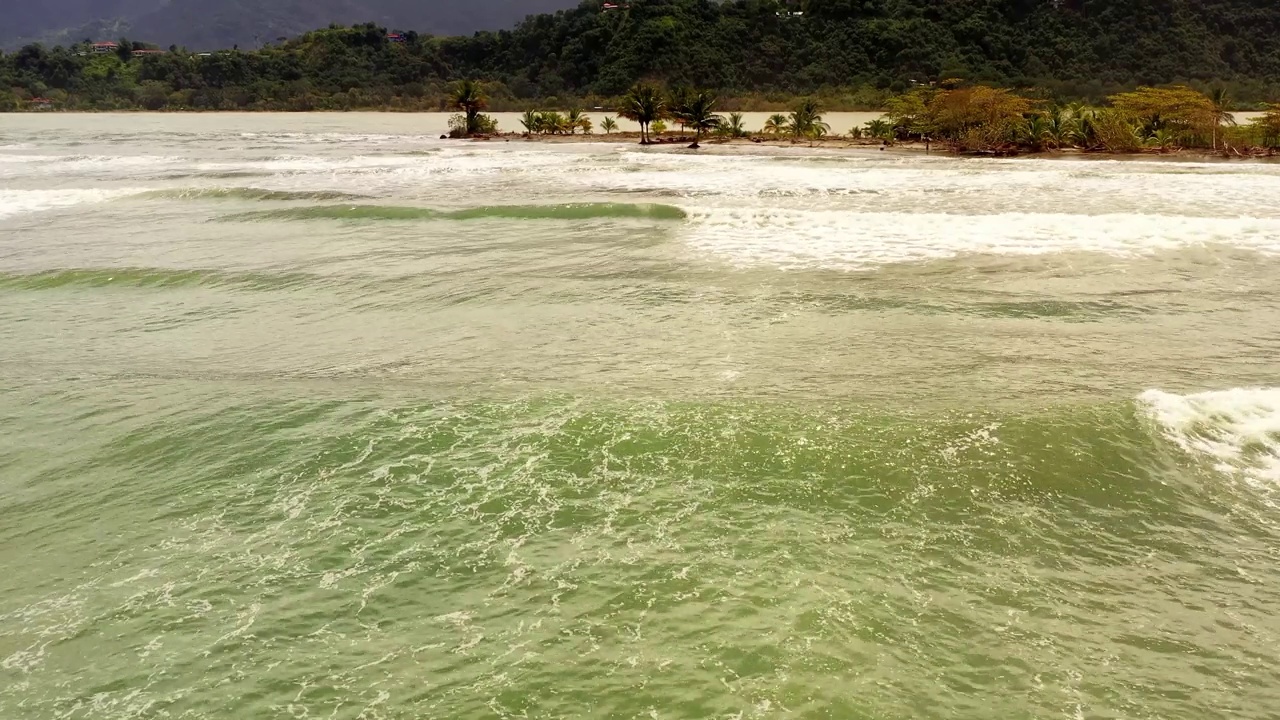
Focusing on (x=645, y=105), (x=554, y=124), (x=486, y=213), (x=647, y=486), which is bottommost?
(x=647, y=486)

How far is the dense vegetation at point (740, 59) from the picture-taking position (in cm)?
7531

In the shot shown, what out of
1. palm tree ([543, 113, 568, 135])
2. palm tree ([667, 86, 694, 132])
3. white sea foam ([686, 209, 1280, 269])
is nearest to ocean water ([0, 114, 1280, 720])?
white sea foam ([686, 209, 1280, 269])

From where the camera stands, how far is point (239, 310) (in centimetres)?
1284

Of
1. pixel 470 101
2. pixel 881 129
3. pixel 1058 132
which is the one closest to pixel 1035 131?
pixel 1058 132

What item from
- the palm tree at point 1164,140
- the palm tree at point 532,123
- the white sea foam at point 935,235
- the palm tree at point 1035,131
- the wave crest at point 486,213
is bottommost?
the white sea foam at point 935,235

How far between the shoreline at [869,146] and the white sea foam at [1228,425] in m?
32.0

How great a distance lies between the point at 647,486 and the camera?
6.86 meters

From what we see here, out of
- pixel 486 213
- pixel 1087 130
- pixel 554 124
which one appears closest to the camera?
pixel 486 213

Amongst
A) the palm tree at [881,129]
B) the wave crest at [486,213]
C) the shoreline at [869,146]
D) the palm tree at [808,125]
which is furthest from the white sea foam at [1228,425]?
the palm tree at [808,125]

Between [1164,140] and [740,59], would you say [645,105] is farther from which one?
[740,59]

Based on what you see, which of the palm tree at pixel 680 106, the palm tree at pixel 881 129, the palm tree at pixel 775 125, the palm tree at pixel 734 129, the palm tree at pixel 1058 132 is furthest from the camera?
the palm tree at pixel 775 125

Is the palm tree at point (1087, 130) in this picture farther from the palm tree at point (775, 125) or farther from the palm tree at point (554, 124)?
the palm tree at point (554, 124)

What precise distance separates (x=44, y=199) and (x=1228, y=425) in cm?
2975

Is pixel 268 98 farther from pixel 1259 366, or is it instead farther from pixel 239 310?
pixel 1259 366
